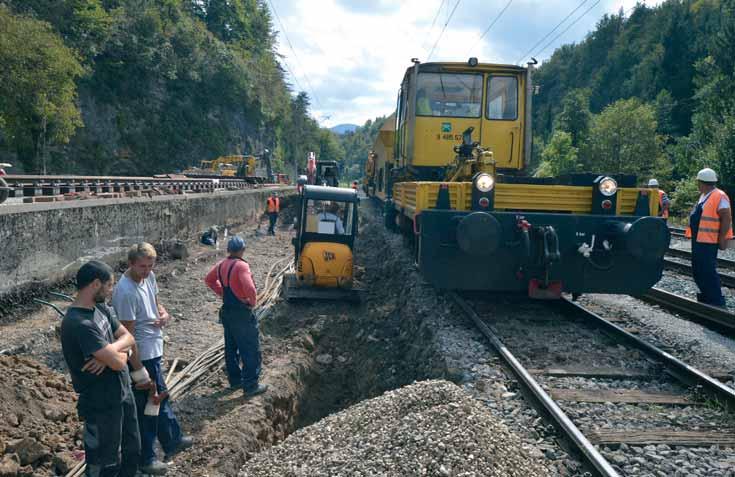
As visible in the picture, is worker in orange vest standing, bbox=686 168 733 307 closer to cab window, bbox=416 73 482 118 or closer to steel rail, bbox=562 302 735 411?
steel rail, bbox=562 302 735 411

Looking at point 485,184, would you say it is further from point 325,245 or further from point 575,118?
point 575,118

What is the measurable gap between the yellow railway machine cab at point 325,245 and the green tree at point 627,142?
140ft

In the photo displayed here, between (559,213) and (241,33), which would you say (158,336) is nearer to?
(559,213)

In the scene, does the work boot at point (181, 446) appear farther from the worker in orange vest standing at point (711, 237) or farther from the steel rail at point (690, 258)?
the steel rail at point (690, 258)

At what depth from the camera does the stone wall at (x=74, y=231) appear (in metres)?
7.82

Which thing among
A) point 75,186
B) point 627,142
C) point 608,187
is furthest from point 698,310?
point 627,142

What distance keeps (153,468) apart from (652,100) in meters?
72.5

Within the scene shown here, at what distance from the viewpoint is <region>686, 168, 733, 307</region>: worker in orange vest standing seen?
24.8ft

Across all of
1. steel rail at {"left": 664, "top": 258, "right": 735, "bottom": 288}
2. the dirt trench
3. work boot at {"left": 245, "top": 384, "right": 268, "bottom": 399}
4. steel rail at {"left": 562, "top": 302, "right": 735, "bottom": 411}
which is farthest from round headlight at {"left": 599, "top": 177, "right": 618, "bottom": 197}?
work boot at {"left": 245, "top": 384, "right": 268, "bottom": 399}

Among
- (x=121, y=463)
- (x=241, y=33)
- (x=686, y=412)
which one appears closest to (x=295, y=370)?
(x=121, y=463)

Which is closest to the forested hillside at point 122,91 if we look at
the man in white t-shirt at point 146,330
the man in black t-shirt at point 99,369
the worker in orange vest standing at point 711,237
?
the man in white t-shirt at point 146,330

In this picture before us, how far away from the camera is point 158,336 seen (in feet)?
13.6

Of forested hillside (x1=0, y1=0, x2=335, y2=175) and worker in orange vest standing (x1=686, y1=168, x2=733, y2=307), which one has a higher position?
forested hillside (x1=0, y1=0, x2=335, y2=175)

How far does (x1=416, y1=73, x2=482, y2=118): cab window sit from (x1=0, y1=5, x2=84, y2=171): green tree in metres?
22.3
